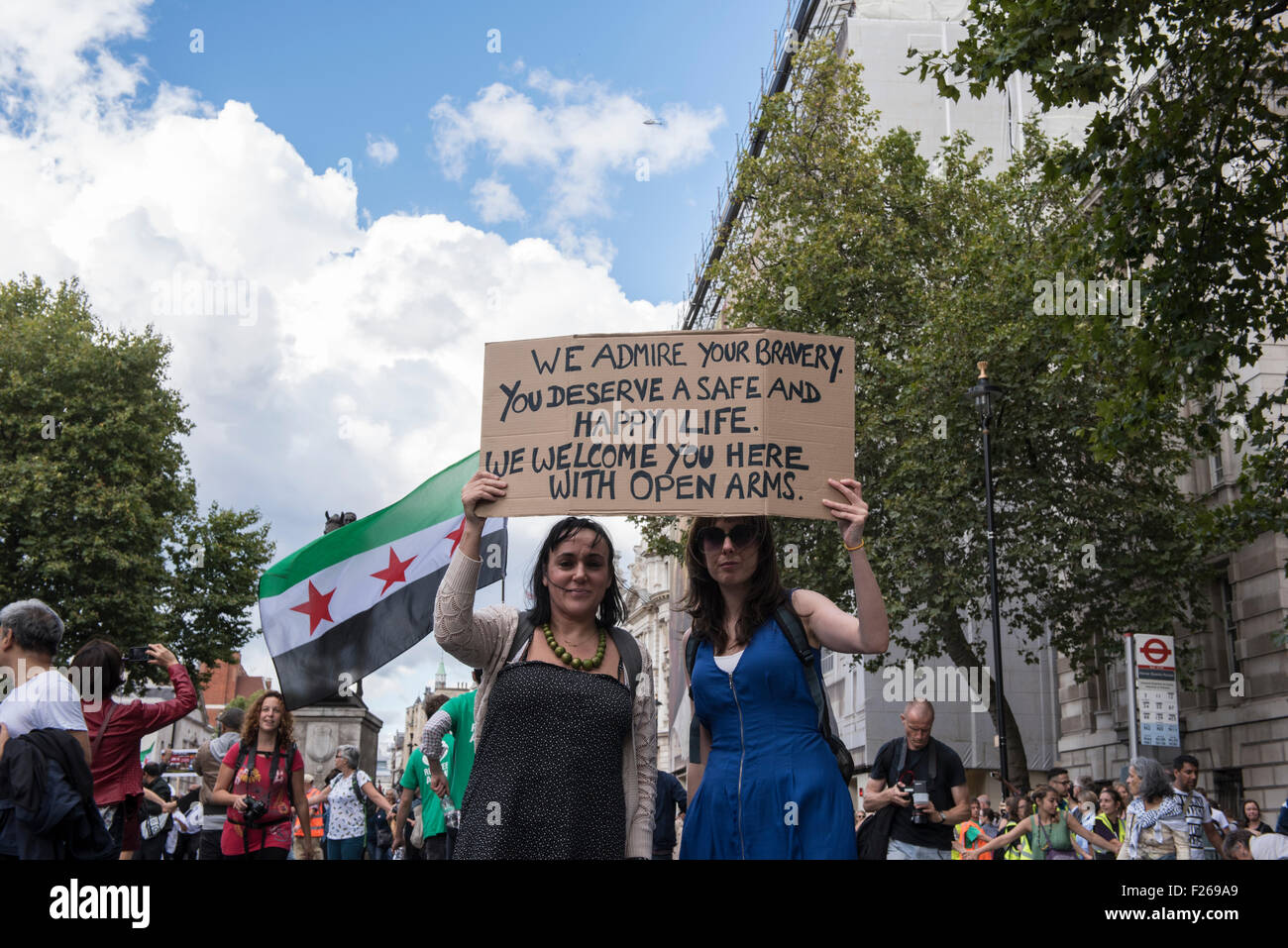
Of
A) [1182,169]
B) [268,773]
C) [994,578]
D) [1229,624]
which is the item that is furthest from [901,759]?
[1229,624]

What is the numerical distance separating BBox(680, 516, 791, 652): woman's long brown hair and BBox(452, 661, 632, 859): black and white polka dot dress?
0.49 metres

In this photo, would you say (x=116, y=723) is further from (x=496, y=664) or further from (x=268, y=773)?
(x=496, y=664)

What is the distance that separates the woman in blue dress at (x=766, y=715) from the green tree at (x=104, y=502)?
112 feet

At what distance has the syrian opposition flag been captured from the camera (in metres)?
10.5

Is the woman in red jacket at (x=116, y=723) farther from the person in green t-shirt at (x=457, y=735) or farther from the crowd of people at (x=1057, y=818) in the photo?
the crowd of people at (x=1057, y=818)

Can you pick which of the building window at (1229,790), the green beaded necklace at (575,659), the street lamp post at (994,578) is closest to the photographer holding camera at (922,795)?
the green beaded necklace at (575,659)

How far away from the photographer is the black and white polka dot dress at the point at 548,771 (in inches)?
155

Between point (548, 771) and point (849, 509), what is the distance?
4.71 ft

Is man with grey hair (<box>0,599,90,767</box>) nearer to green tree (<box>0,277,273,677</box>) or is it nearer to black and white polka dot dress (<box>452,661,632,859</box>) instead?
black and white polka dot dress (<box>452,661,632,859</box>)

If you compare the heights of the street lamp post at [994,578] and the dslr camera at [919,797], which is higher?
the street lamp post at [994,578]

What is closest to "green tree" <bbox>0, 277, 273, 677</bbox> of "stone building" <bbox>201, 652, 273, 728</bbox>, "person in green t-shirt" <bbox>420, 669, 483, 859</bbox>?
"person in green t-shirt" <bbox>420, 669, 483, 859</bbox>
